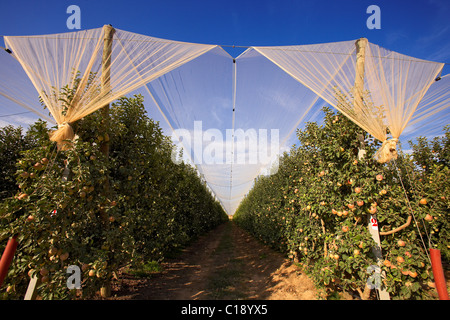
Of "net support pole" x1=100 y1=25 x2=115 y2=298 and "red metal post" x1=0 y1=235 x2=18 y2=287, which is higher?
"net support pole" x1=100 y1=25 x2=115 y2=298

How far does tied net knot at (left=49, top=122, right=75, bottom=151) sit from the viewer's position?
2.37 metres

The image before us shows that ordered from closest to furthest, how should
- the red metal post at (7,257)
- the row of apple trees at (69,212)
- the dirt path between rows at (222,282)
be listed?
the red metal post at (7,257) → the row of apple trees at (69,212) → the dirt path between rows at (222,282)

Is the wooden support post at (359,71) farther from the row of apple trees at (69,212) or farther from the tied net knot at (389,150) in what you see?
the row of apple trees at (69,212)

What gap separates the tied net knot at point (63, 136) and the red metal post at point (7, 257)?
1047 mm

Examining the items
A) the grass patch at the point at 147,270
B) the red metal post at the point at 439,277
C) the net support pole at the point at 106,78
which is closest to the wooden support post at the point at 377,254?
the red metal post at the point at 439,277

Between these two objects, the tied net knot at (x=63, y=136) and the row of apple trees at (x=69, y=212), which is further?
the tied net knot at (x=63, y=136)

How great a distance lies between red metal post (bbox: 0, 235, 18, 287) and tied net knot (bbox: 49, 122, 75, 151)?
3.43 ft

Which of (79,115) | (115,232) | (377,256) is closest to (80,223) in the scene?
(115,232)

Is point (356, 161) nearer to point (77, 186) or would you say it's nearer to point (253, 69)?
point (253, 69)

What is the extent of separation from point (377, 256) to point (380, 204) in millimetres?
654

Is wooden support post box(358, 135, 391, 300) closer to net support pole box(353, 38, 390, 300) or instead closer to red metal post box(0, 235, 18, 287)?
net support pole box(353, 38, 390, 300)

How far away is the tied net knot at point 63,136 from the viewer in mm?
2369

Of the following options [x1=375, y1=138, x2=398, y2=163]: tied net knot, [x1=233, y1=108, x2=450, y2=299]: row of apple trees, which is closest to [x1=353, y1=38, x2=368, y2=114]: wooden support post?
[x1=233, y1=108, x2=450, y2=299]: row of apple trees
